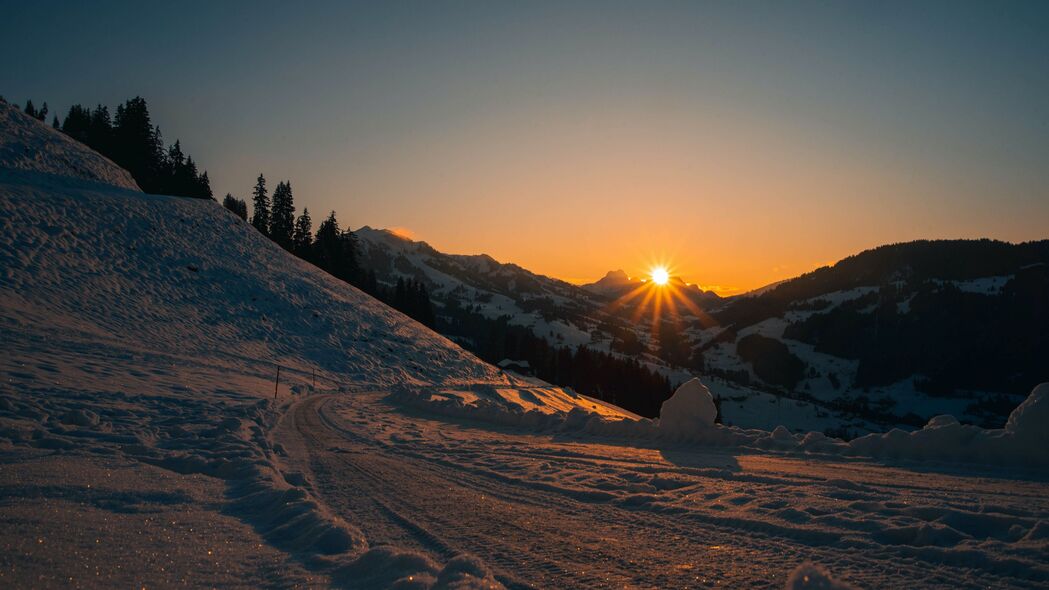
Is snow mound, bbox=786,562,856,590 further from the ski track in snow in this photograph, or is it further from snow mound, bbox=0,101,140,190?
snow mound, bbox=0,101,140,190

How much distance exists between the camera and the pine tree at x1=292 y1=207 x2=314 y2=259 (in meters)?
85.2

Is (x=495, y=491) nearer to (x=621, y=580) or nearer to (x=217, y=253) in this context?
(x=621, y=580)

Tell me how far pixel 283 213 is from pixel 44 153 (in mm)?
34986

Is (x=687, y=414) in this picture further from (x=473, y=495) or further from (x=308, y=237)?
(x=308, y=237)

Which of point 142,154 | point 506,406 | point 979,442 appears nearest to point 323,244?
point 142,154

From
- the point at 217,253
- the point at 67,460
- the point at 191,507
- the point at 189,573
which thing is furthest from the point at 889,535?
the point at 217,253

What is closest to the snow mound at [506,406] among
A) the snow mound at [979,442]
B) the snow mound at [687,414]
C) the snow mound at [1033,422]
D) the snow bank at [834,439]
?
the snow bank at [834,439]

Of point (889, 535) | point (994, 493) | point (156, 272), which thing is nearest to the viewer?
point (889, 535)

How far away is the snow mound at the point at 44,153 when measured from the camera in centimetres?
5203

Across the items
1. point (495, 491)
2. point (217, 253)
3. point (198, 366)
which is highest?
point (217, 253)

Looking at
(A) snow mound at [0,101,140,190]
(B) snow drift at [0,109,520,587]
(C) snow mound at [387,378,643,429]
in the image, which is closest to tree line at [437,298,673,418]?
(B) snow drift at [0,109,520,587]

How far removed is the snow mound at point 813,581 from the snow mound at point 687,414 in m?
9.79

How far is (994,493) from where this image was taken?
24.4 feet

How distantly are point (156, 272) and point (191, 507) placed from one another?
45.4 m
